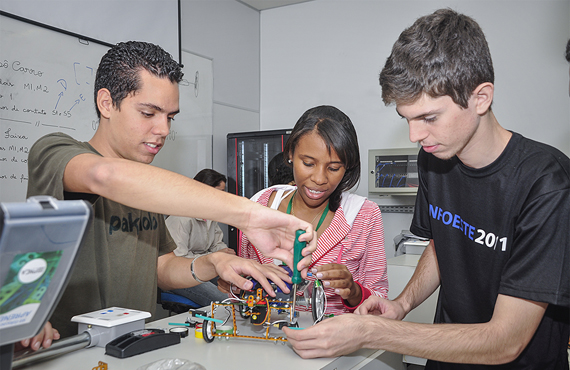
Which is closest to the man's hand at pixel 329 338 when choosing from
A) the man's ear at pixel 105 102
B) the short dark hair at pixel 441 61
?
the short dark hair at pixel 441 61

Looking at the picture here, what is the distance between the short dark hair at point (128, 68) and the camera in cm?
128

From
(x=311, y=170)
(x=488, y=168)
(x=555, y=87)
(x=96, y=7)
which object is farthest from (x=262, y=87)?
(x=488, y=168)

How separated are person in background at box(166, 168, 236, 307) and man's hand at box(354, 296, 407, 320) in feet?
5.76

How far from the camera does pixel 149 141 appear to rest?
1.32 metres

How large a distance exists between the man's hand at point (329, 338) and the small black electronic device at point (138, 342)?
293 mm

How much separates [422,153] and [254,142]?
2766mm

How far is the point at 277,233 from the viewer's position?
1064mm

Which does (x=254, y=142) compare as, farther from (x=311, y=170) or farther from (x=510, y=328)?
(x=510, y=328)

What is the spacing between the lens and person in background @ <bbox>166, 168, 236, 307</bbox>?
9.76 feet

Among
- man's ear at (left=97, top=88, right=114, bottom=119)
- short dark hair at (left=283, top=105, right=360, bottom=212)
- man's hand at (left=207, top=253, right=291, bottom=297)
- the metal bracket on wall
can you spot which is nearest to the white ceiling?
the metal bracket on wall

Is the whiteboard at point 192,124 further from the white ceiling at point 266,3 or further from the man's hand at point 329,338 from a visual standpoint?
the man's hand at point 329,338

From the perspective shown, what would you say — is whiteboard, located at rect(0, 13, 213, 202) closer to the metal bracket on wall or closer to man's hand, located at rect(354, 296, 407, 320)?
man's hand, located at rect(354, 296, 407, 320)

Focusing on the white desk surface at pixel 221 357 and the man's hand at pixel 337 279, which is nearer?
the white desk surface at pixel 221 357

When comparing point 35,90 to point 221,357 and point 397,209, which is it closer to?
point 221,357
